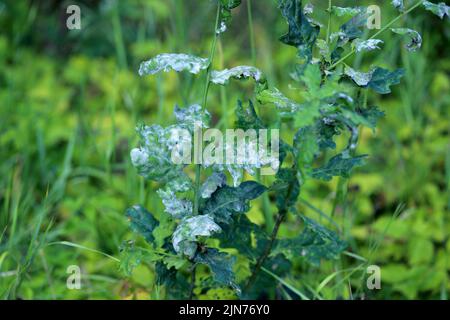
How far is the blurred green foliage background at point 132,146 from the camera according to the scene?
6.62 feet

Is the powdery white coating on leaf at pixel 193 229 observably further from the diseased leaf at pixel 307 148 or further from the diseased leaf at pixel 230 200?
the diseased leaf at pixel 307 148

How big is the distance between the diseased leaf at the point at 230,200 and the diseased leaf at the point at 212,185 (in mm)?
14

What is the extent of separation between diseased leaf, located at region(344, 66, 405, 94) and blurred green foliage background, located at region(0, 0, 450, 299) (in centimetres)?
53

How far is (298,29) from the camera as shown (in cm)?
141

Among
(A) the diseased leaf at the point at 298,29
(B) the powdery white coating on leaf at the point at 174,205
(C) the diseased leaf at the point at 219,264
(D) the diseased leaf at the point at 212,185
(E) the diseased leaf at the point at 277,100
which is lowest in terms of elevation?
(C) the diseased leaf at the point at 219,264

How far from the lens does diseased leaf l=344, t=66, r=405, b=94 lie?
1361 mm

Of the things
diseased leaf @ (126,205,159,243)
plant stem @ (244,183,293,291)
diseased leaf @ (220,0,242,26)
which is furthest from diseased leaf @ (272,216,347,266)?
diseased leaf @ (220,0,242,26)

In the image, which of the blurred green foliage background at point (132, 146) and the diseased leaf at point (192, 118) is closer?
the diseased leaf at point (192, 118)

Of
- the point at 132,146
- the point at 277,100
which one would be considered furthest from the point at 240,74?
the point at 132,146

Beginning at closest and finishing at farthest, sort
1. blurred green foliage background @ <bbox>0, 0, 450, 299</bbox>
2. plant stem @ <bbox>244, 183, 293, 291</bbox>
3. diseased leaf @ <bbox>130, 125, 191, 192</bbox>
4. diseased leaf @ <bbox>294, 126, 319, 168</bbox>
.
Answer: diseased leaf @ <bbox>294, 126, 319, 168</bbox> < diseased leaf @ <bbox>130, 125, 191, 192</bbox> < plant stem @ <bbox>244, 183, 293, 291</bbox> < blurred green foliage background @ <bbox>0, 0, 450, 299</bbox>

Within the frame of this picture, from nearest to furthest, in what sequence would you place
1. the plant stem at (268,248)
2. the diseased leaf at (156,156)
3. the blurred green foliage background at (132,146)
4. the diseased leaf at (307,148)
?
the diseased leaf at (307,148)
the diseased leaf at (156,156)
the plant stem at (268,248)
the blurred green foliage background at (132,146)

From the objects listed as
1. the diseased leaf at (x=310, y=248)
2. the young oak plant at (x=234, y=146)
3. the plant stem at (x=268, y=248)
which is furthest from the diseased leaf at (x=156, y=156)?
the diseased leaf at (x=310, y=248)

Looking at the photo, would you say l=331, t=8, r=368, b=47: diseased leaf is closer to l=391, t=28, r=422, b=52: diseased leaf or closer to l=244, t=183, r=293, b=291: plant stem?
l=391, t=28, r=422, b=52: diseased leaf
